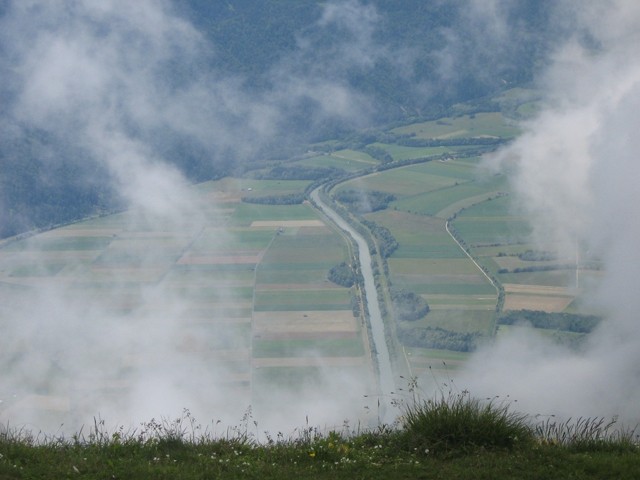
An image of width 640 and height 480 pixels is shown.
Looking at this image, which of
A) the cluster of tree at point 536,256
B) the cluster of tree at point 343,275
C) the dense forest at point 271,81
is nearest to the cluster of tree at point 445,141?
the dense forest at point 271,81

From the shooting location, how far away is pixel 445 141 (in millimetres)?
65500

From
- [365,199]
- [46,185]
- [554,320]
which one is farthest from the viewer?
[46,185]

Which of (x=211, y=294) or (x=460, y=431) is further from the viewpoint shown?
(x=211, y=294)

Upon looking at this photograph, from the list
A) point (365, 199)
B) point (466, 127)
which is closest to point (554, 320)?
point (365, 199)

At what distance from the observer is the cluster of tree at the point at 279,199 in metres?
52.2

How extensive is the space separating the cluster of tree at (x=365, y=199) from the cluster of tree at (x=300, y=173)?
16.4 feet

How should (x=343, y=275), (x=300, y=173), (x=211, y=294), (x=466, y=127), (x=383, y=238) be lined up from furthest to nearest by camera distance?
(x=466, y=127), (x=300, y=173), (x=383, y=238), (x=343, y=275), (x=211, y=294)

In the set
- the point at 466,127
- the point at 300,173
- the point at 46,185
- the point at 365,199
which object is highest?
the point at 466,127

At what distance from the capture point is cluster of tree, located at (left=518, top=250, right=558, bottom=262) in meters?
36.6

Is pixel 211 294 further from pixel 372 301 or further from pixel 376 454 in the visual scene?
pixel 376 454

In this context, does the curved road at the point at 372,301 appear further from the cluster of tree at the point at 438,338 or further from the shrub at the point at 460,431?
the shrub at the point at 460,431

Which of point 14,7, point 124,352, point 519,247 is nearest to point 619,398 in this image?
point 124,352

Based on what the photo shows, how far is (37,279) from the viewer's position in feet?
127

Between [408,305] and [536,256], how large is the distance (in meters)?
6.79
